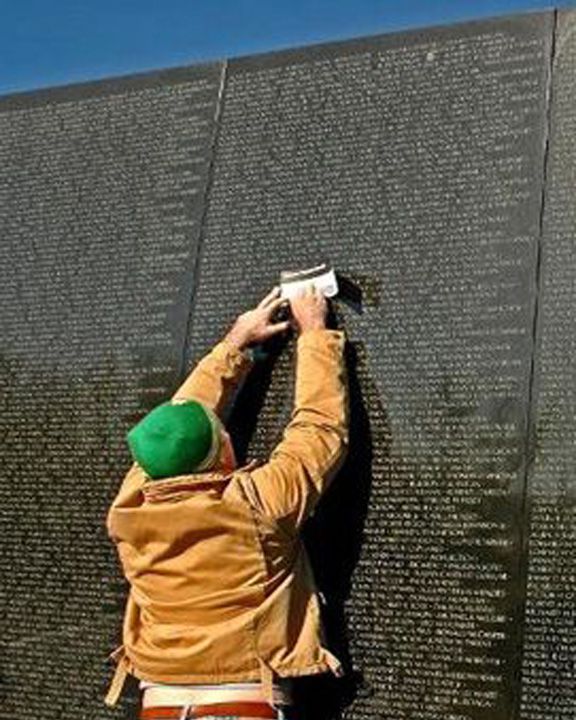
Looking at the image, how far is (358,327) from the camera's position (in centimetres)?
614

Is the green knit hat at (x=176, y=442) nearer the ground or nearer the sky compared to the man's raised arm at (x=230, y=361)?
nearer the ground

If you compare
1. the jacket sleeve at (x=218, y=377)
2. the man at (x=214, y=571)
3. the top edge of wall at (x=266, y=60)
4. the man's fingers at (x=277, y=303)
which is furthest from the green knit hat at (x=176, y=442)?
the top edge of wall at (x=266, y=60)

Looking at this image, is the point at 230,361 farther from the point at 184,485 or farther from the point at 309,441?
the point at 184,485

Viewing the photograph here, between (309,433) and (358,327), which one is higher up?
(358,327)

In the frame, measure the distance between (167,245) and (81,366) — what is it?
835 mm

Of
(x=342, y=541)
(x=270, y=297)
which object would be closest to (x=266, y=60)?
(x=270, y=297)

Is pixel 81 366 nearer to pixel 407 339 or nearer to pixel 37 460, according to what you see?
pixel 37 460

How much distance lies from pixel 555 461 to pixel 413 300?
3.62ft

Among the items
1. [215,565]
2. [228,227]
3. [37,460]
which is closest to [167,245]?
[228,227]

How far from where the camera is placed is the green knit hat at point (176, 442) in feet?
16.4

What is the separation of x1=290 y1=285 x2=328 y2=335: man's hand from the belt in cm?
190

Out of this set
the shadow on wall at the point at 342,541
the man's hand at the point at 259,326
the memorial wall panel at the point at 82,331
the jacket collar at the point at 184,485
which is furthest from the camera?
the memorial wall panel at the point at 82,331

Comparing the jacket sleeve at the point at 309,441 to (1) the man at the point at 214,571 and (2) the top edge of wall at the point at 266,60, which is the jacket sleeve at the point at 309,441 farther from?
(2) the top edge of wall at the point at 266,60

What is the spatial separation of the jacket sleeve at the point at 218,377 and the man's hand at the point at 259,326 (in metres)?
0.05
